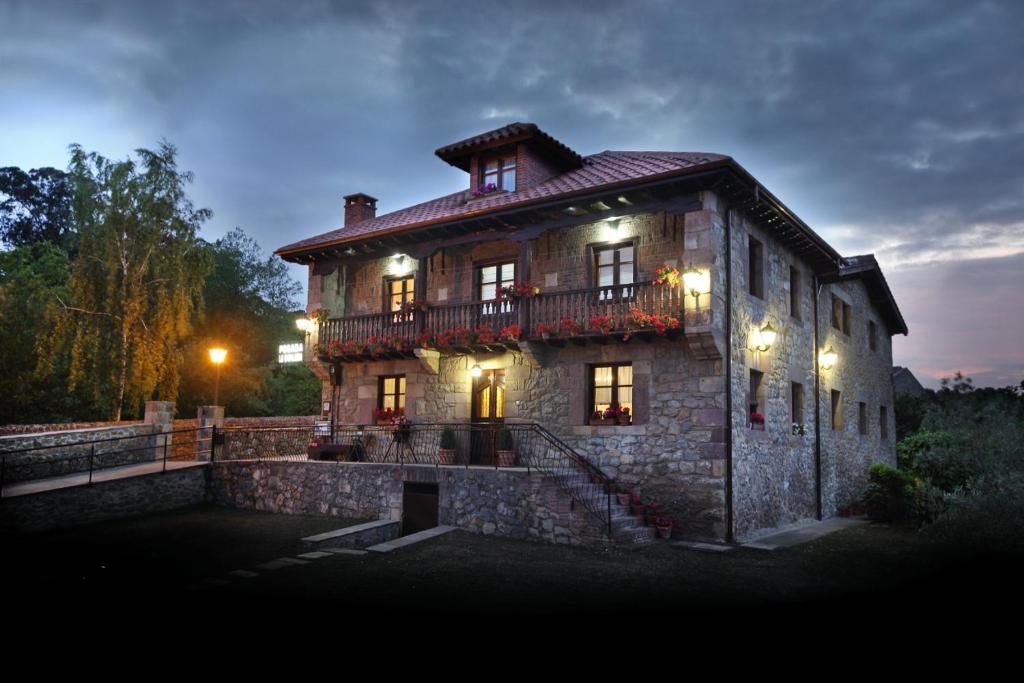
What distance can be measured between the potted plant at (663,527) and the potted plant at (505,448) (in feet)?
9.86

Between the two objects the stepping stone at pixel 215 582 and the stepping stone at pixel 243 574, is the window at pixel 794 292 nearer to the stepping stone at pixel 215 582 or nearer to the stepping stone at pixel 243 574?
the stepping stone at pixel 243 574

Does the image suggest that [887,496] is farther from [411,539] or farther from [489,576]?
[489,576]

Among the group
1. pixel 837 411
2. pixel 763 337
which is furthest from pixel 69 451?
pixel 837 411

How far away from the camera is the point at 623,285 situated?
44.8ft

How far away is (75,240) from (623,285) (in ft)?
76.1

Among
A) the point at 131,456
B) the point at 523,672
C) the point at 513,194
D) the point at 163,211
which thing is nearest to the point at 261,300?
the point at 163,211

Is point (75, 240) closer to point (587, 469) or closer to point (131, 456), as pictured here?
point (131, 456)

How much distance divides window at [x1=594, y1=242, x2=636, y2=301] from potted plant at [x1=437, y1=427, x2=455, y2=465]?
4.12 meters

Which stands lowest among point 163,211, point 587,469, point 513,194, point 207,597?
point 207,597

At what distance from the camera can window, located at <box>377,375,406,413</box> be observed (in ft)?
57.9

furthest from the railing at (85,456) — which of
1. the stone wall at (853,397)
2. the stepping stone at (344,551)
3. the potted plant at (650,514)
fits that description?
the stone wall at (853,397)

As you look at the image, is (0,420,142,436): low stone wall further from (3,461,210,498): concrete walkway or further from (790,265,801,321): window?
(790,265,801,321): window

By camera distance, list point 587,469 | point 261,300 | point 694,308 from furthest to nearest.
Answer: point 261,300
point 587,469
point 694,308

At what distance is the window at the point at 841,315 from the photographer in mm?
19797
